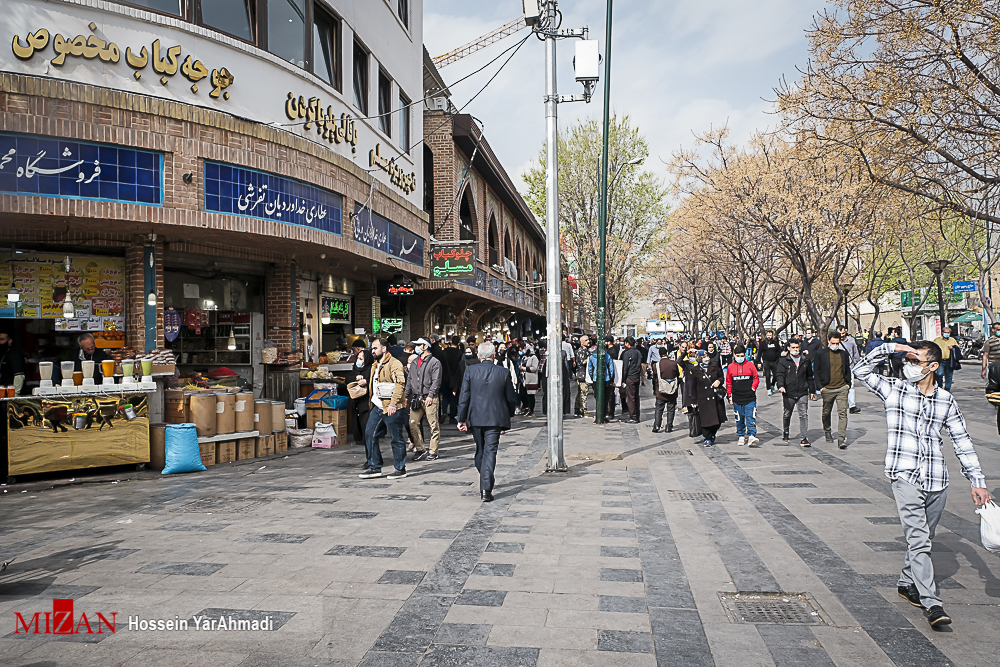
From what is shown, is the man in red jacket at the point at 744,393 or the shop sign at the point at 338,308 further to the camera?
the shop sign at the point at 338,308

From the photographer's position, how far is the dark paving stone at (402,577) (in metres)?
4.90

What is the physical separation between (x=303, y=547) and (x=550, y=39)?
7564mm

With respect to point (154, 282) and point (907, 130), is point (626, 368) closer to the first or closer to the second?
point (907, 130)

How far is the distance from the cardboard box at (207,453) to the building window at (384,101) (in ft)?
27.1

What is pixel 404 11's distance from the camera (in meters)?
17.4

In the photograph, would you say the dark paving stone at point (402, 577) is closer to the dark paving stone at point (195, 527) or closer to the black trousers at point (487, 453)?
the dark paving stone at point (195, 527)

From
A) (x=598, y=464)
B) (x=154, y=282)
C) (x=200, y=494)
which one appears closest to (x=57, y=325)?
(x=154, y=282)

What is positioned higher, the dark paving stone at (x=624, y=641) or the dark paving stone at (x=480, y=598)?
the dark paving stone at (x=480, y=598)

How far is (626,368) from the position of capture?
15.0m

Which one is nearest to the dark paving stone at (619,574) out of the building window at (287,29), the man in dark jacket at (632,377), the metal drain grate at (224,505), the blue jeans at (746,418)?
the metal drain grate at (224,505)

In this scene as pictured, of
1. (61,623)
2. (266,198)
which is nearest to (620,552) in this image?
(61,623)

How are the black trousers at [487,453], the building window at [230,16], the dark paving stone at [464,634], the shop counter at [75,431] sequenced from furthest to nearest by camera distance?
1. the building window at [230,16]
2. the shop counter at [75,431]
3. the black trousers at [487,453]
4. the dark paving stone at [464,634]

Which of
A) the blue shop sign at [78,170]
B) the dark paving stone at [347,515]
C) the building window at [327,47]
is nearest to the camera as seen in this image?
the dark paving stone at [347,515]

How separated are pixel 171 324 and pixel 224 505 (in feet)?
15.4
